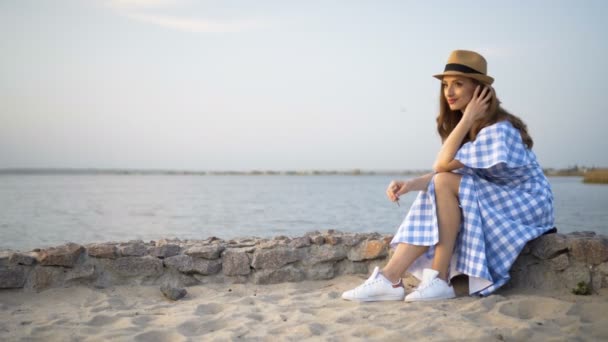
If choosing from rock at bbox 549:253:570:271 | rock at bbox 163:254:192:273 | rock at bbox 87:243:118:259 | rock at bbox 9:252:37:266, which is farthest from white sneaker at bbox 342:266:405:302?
rock at bbox 9:252:37:266

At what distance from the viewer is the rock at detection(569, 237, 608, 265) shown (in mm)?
3277

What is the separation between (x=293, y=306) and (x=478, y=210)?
1.26 meters

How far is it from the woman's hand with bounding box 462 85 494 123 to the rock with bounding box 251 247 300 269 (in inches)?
63.6

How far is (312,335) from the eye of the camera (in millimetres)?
2654

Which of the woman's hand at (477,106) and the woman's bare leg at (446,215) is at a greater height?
the woman's hand at (477,106)

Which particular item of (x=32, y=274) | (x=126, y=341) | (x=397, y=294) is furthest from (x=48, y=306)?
(x=397, y=294)

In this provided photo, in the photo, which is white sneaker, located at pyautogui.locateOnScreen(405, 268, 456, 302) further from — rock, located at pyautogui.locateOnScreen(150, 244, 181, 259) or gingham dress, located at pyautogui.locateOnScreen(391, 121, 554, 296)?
rock, located at pyautogui.locateOnScreen(150, 244, 181, 259)

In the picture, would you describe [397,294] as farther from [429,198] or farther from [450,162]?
[450,162]

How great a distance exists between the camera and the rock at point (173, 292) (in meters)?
3.58

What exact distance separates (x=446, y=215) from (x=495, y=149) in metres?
0.48

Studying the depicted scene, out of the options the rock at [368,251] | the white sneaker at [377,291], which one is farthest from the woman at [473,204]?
the rock at [368,251]

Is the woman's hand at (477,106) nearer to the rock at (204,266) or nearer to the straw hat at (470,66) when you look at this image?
the straw hat at (470,66)

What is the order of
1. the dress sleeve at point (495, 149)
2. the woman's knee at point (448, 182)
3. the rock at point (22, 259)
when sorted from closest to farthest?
1. the dress sleeve at point (495, 149)
2. the woman's knee at point (448, 182)
3. the rock at point (22, 259)

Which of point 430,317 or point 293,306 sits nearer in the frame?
point 430,317
